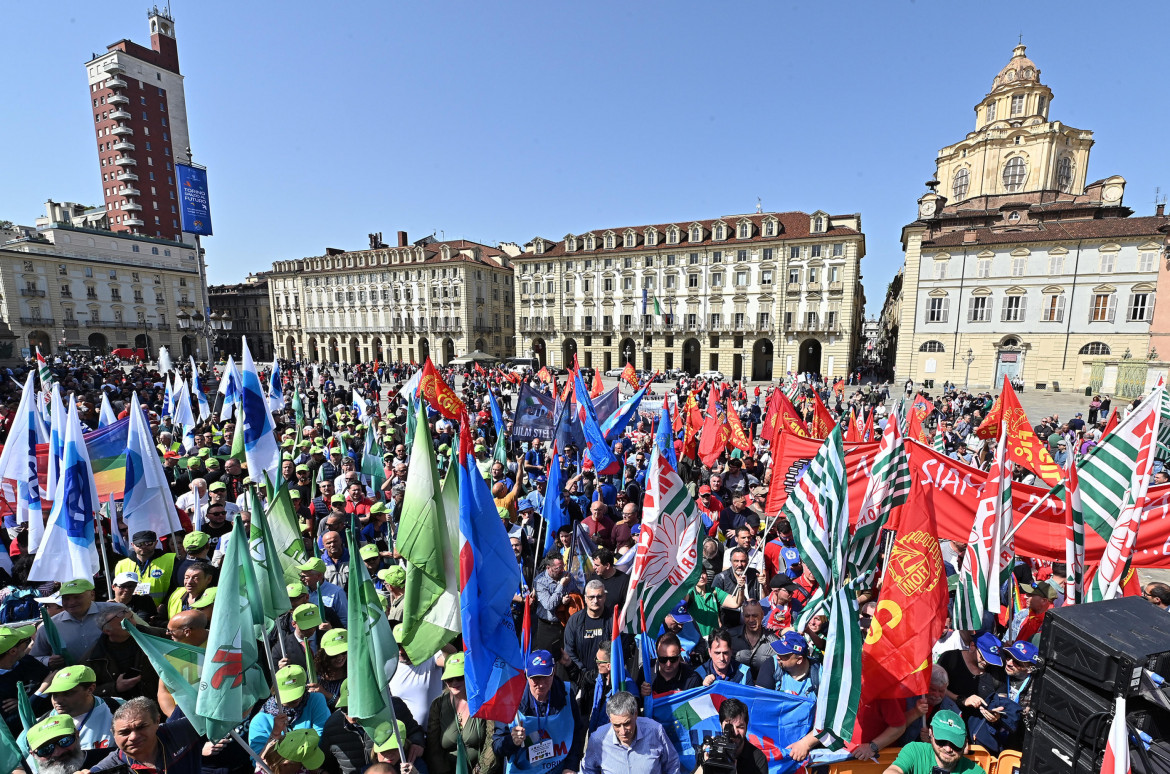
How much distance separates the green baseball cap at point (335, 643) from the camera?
3.51 metres

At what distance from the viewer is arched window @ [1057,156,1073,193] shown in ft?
145

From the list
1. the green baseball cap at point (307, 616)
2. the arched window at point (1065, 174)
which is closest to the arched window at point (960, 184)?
the arched window at point (1065, 174)

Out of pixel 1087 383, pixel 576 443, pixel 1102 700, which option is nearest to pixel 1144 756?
pixel 1102 700

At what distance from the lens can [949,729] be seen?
291 cm

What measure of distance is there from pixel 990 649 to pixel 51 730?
18.1 ft

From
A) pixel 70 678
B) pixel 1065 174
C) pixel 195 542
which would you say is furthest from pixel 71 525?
pixel 1065 174

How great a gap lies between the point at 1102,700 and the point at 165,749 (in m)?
4.35

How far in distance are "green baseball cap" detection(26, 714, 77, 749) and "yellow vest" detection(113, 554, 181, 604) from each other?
234 centimetres

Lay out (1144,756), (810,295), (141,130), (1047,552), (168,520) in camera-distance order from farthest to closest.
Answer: (141,130)
(810,295)
(168,520)
(1047,552)
(1144,756)

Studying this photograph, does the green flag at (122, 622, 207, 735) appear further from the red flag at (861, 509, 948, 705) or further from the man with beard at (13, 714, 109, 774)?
the red flag at (861, 509, 948, 705)

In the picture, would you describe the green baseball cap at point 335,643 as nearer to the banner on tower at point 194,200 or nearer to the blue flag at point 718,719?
the blue flag at point 718,719

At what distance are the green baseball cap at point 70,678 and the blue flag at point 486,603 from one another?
1.95 meters

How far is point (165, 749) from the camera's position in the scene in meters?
2.79

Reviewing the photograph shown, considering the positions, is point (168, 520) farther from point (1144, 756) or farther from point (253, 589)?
point (1144, 756)
